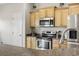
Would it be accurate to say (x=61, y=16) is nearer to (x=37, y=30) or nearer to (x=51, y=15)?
(x=51, y=15)

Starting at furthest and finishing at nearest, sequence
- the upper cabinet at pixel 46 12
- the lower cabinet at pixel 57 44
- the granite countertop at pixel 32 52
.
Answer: the upper cabinet at pixel 46 12, the lower cabinet at pixel 57 44, the granite countertop at pixel 32 52

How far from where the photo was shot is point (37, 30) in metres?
1.47

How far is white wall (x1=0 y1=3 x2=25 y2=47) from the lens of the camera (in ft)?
4.32

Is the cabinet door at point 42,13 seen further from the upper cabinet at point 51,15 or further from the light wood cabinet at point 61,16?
the light wood cabinet at point 61,16

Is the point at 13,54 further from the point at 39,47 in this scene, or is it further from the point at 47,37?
the point at 47,37

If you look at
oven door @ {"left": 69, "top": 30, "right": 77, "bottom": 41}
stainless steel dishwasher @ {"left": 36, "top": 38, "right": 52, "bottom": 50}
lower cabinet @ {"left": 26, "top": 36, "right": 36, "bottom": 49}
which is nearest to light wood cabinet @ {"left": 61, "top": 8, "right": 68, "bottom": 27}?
oven door @ {"left": 69, "top": 30, "right": 77, "bottom": 41}

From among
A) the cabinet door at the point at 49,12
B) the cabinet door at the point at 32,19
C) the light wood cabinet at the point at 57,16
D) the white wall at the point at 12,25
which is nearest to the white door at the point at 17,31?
the white wall at the point at 12,25

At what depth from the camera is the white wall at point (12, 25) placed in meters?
1.32

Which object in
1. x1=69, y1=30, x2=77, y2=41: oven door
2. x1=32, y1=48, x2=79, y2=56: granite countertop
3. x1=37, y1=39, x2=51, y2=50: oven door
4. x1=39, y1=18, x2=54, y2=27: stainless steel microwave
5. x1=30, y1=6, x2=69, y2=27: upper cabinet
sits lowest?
x1=32, y1=48, x2=79, y2=56: granite countertop

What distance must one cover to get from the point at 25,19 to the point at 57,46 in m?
0.45

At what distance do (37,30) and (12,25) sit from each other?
29 centimetres

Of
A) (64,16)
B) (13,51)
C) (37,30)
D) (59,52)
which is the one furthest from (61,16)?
(13,51)

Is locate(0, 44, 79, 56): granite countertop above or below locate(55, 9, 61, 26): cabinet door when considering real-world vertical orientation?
below

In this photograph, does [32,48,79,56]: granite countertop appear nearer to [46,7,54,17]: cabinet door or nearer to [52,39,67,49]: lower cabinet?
[52,39,67,49]: lower cabinet
